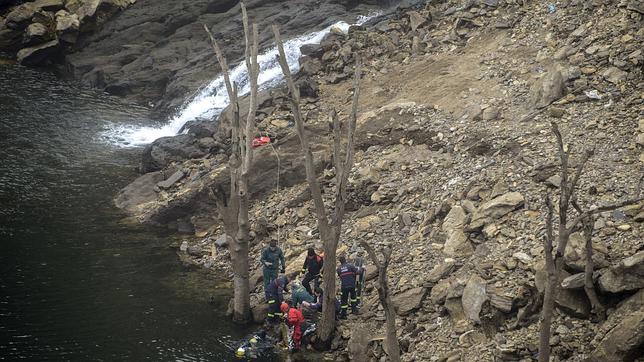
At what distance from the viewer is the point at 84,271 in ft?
67.6

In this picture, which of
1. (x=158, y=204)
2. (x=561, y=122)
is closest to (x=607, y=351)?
(x=561, y=122)

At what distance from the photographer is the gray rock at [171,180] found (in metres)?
25.6

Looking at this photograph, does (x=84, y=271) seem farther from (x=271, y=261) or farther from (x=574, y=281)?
(x=574, y=281)

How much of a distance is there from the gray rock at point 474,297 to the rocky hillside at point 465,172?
5cm

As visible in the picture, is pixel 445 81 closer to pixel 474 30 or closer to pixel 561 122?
pixel 474 30

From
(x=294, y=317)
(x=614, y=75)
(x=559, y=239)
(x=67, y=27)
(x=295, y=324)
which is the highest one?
(x=67, y=27)

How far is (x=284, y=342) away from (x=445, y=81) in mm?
12275

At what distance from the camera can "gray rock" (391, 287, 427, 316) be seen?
53.9ft

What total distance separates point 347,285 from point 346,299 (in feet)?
1.35

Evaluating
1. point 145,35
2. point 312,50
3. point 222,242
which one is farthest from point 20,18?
point 222,242

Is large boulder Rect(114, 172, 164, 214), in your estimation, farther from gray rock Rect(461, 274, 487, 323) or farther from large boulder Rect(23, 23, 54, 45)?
large boulder Rect(23, 23, 54, 45)

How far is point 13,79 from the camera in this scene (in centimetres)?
3878

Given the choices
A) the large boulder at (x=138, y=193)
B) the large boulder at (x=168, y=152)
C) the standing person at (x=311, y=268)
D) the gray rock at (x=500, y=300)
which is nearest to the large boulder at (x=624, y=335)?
the gray rock at (x=500, y=300)

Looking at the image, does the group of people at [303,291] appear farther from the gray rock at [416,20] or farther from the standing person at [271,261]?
the gray rock at [416,20]
